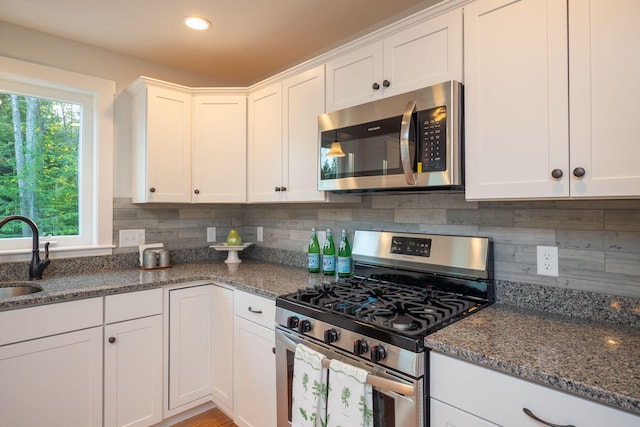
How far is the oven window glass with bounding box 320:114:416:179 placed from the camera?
158 cm

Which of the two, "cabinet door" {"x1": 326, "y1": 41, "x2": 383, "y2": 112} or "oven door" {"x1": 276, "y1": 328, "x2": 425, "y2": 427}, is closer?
"oven door" {"x1": 276, "y1": 328, "x2": 425, "y2": 427}

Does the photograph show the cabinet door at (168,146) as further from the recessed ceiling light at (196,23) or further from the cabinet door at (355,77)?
the cabinet door at (355,77)

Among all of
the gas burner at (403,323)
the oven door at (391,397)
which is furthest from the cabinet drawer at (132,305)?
the gas burner at (403,323)

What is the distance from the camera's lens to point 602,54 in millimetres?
1082

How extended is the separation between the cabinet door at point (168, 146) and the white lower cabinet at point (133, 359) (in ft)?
2.42

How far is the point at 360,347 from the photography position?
49.2 inches

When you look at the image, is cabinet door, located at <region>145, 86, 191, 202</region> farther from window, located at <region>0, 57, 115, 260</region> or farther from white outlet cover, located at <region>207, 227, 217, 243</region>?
white outlet cover, located at <region>207, 227, 217, 243</region>

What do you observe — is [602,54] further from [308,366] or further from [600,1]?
[308,366]

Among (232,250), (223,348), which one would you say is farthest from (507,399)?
(232,250)

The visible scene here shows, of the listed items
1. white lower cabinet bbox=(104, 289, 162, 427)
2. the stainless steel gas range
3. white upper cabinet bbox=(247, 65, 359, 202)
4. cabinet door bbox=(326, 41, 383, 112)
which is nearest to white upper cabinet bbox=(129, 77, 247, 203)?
white upper cabinet bbox=(247, 65, 359, 202)

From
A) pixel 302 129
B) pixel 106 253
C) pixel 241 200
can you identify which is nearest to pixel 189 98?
pixel 241 200

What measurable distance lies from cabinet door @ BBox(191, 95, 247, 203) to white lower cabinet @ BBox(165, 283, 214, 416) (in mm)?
698

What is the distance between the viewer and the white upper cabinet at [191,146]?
2.38m

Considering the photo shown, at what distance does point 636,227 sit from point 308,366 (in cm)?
130
